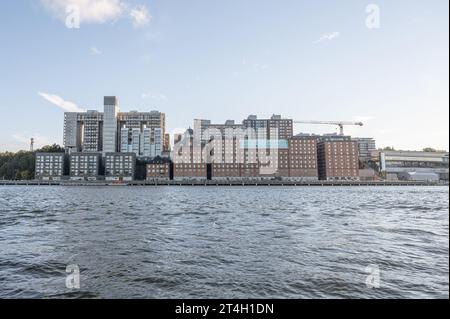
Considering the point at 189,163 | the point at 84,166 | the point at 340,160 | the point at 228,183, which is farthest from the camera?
the point at 340,160

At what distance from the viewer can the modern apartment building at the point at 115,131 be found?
15212cm

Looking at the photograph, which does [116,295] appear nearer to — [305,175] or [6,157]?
[305,175]

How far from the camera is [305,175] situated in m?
135

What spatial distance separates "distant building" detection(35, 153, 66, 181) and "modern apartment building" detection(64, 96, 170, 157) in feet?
63.8

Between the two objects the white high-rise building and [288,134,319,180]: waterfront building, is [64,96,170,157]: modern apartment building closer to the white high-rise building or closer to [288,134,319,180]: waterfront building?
the white high-rise building

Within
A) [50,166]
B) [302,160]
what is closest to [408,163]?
[302,160]

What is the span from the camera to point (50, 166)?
436 ft

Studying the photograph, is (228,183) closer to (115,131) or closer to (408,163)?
(115,131)

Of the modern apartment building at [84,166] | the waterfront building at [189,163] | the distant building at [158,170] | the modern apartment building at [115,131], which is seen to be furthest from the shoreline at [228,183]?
the modern apartment building at [115,131]

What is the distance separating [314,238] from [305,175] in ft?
412

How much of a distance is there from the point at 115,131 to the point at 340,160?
4194 inches

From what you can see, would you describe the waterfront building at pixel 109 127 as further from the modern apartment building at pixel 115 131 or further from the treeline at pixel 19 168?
the treeline at pixel 19 168

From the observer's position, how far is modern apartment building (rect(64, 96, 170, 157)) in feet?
499
